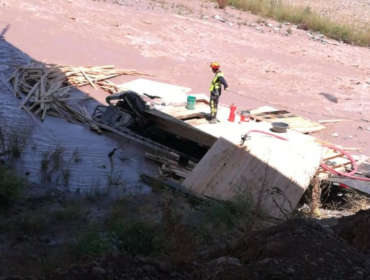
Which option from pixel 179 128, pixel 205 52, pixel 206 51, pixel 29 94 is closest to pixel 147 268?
pixel 179 128

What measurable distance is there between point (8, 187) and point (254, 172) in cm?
375

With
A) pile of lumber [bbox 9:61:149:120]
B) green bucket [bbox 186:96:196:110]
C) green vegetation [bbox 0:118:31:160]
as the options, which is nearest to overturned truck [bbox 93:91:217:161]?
green bucket [bbox 186:96:196:110]

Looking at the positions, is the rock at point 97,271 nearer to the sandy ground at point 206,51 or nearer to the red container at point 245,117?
the red container at point 245,117

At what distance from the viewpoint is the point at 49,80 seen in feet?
51.1

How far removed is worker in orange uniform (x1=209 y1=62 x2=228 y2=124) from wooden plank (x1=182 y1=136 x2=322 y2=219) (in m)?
1.73

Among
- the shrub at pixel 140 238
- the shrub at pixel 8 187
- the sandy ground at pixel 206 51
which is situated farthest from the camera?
the sandy ground at pixel 206 51

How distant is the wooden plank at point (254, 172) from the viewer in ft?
33.9

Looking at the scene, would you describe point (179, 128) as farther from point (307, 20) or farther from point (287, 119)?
point (307, 20)

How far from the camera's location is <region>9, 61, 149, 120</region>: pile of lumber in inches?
559

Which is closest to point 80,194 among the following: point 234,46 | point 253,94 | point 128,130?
point 128,130

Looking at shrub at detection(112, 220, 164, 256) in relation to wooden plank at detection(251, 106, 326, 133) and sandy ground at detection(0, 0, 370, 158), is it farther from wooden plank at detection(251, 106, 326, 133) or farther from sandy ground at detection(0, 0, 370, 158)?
sandy ground at detection(0, 0, 370, 158)

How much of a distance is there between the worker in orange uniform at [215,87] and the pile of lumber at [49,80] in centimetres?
320

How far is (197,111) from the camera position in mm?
13742

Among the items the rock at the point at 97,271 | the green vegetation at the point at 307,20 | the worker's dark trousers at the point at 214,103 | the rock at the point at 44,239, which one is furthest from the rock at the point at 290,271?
the green vegetation at the point at 307,20
